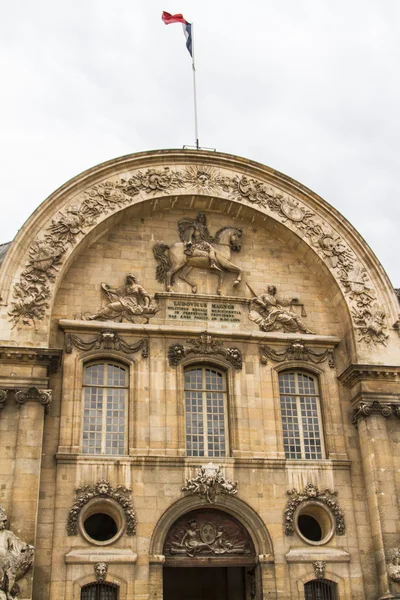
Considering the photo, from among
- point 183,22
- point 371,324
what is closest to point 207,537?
point 371,324

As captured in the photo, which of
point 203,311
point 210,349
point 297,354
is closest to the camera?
point 210,349

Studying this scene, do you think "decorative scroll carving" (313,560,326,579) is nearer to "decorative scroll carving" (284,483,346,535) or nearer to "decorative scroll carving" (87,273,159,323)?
"decorative scroll carving" (284,483,346,535)

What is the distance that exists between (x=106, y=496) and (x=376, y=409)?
25.5 ft

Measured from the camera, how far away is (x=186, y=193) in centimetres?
2270

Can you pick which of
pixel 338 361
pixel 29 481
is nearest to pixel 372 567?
pixel 338 361

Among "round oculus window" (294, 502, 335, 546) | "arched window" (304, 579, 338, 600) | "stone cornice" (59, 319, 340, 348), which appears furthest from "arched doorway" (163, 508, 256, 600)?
"stone cornice" (59, 319, 340, 348)

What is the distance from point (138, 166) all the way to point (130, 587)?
12.1 metres

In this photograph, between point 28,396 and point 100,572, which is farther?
point 28,396

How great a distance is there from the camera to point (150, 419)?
19719 millimetres

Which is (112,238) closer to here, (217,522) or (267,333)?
(267,333)

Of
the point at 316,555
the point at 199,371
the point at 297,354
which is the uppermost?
the point at 297,354

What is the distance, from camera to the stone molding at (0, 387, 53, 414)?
59.9ft

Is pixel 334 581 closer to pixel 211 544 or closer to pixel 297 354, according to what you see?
pixel 211 544

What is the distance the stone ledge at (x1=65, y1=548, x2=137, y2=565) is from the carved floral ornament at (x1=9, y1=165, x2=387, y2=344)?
602 centimetres
